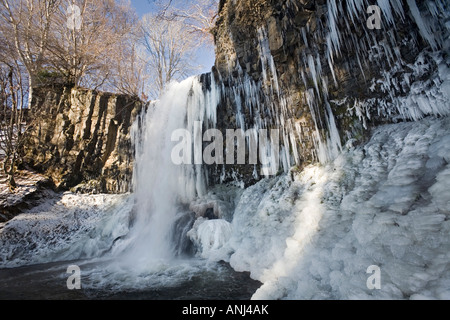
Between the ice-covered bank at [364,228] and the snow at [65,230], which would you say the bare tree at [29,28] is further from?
the ice-covered bank at [364,228]

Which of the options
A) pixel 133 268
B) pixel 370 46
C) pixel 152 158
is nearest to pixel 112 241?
pixel 133 268

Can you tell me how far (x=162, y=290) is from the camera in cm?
370

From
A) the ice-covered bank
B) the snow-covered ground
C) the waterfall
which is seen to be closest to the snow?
the snow-covered ground

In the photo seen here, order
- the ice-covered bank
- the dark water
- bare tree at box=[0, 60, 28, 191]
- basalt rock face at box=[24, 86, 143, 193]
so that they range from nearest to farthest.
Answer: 1. the ice-covered bank
2. the dark water
3. bare tree at box=[0, 60, 28, 191]
4. basalt rock face at box=[24, 86, 143, 193]

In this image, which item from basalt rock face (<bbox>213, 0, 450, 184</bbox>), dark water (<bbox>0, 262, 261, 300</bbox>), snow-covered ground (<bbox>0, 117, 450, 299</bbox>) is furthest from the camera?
basalt rock face (<bbox>213, 0, 450, 184</bbox>)

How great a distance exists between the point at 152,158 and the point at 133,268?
5418 mm

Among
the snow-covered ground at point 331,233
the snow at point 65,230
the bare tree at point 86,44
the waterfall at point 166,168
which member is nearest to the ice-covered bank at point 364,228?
the snow-covered ground at point 331,233

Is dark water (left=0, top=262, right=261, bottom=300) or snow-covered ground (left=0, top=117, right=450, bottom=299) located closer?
snow-covered ground (left=0, top=117, right=450, bottom=299)

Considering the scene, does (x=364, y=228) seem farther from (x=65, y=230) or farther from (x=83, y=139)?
(x=83, y=139)

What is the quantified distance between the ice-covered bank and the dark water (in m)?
0.37

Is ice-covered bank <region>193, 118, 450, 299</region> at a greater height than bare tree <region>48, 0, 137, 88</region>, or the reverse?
bare tree <region>48, 0, 137, 88</region>

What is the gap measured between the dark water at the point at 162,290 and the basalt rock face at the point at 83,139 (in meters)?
5.73

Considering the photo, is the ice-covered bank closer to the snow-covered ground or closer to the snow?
the snow-covered ground

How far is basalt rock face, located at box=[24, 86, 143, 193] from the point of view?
32.4 feet
